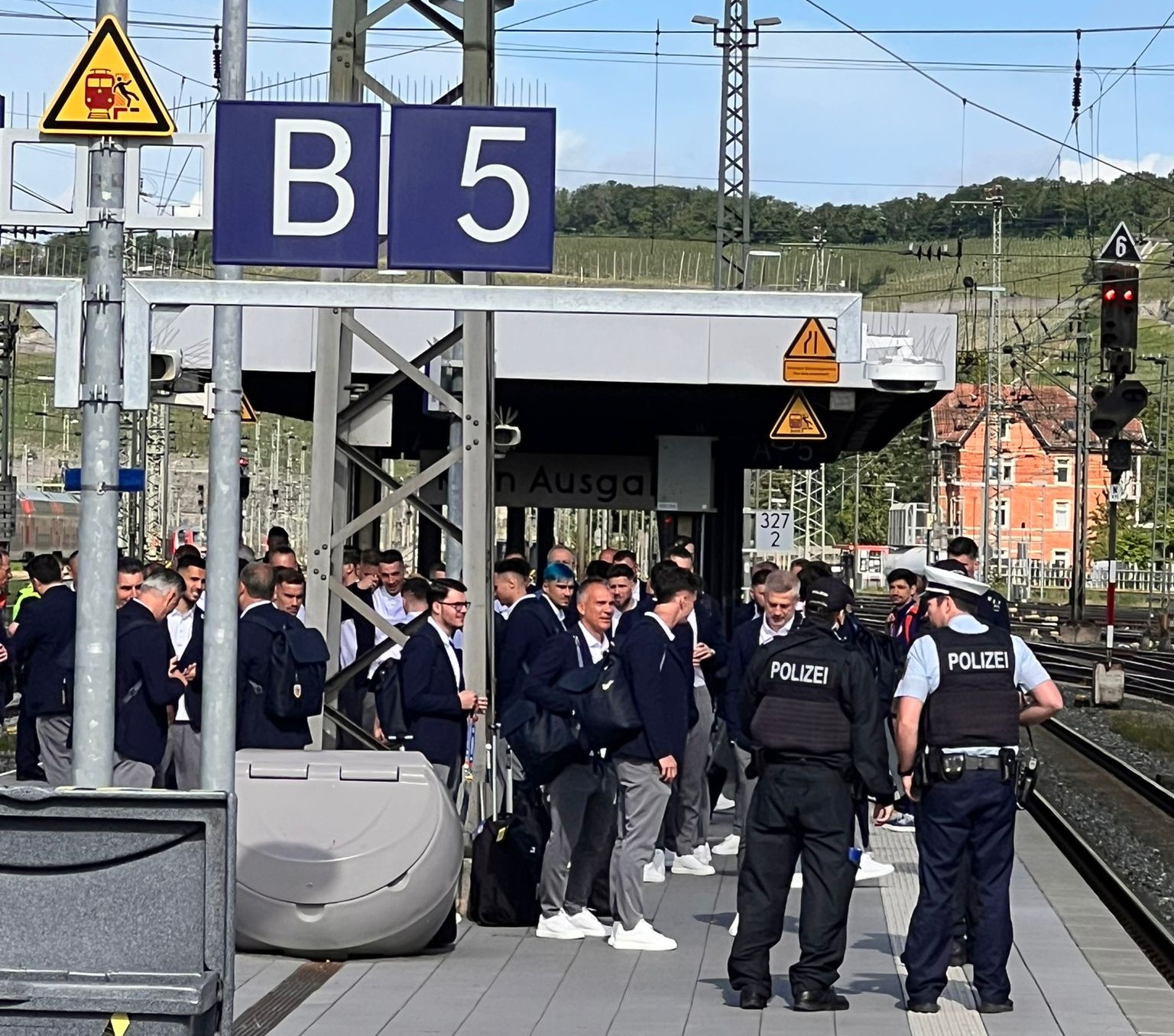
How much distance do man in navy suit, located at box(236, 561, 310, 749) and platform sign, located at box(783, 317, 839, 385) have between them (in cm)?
591

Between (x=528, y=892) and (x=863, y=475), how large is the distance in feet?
366

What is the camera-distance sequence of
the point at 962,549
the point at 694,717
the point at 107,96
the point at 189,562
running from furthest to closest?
the point at 189,562 → the point at 962,549 → the point at 694,717 → the point at 107,96

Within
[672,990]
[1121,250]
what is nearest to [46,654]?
[672,990]

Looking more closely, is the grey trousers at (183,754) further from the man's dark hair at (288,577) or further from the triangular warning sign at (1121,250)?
the triangular warning sign at (1121,250)

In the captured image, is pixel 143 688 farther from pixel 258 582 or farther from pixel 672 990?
pixel 672 990

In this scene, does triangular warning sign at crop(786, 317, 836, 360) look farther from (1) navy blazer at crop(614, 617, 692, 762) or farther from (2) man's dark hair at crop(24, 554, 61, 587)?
(1) navy blazer at crop(614, 617, 692, 762)

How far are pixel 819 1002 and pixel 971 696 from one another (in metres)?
1.46

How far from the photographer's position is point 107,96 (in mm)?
7195

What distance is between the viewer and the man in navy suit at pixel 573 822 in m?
10.6

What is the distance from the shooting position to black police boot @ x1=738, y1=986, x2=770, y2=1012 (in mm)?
8953

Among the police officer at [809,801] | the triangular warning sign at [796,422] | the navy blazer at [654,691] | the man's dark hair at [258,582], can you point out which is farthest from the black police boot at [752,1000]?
the triangular warning sign at [796,422]

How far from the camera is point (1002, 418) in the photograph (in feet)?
225

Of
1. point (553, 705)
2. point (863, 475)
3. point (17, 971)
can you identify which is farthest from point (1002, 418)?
point (17, 971)

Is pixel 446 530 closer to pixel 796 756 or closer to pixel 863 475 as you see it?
pixel 796 756
